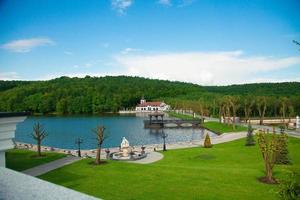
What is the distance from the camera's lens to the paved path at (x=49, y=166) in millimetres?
16987

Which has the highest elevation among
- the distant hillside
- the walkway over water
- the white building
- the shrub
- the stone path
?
the distant hillside

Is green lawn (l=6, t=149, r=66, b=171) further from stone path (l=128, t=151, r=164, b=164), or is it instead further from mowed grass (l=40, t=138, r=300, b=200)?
stone path (l=128, t=151, r=164, b=164)

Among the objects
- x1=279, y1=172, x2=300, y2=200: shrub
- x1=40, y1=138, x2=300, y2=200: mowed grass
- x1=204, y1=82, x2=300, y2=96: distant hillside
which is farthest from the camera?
x1=204, y1=82, x2=300, y2=96: distant hillside

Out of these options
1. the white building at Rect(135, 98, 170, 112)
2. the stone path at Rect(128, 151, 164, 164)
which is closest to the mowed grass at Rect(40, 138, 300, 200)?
the stone path at Rect(128, 151, 164, 164)

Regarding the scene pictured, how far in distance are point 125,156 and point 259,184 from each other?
13.4 meters

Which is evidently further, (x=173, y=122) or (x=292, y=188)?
(x=173, y=122)

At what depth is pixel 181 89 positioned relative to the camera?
13962cm

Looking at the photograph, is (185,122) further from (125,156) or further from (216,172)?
(216,172)

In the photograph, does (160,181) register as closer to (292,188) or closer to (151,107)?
(292,188)

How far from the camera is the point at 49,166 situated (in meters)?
18.5

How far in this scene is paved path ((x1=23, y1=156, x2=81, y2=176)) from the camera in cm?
1699

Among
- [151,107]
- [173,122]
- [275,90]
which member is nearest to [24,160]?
[173,122]

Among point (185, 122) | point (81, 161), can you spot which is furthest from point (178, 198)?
point (185, 122)

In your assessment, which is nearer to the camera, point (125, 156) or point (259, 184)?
point (259, 184)
